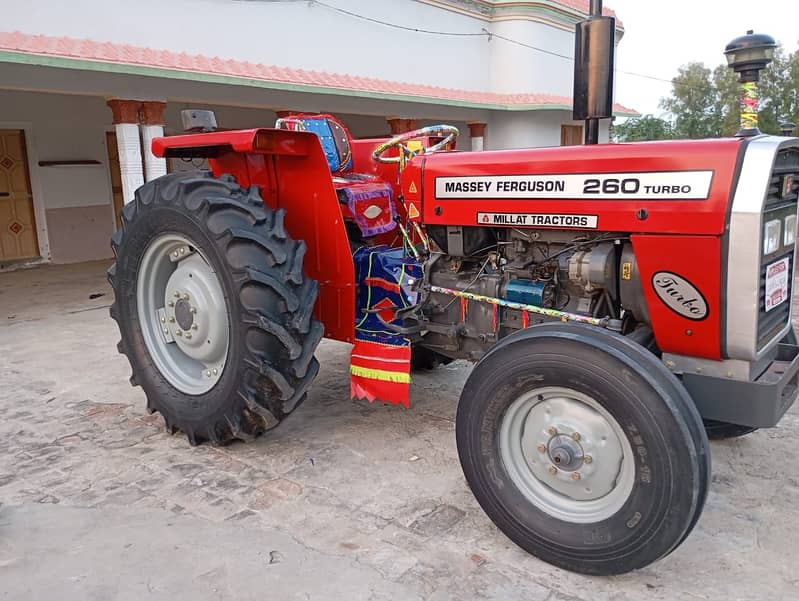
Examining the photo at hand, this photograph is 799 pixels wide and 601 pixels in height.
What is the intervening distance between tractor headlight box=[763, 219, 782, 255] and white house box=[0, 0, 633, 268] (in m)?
6.30

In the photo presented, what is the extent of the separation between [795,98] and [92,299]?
41750 mm

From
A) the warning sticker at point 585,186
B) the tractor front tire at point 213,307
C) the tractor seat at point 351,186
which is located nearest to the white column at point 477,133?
the tractor seat at point 351,186

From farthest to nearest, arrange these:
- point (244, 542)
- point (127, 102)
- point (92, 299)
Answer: point (127, 102) < point (92, 299) < point (244, 542)

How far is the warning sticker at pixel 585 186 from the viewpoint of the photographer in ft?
7.35

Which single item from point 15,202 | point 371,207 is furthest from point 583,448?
A: point 15,202

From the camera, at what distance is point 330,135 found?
4125 millimetres

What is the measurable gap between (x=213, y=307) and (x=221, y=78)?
5.35m

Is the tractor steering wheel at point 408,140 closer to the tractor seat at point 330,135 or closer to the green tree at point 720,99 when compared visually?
the tractor seat at point 330,135

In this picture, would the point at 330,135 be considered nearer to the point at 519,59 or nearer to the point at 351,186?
the point at 351,186

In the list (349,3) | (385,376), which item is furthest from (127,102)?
(385,376)

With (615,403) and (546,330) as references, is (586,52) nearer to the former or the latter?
(546,330)

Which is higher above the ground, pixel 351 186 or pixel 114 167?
pixel 114 167

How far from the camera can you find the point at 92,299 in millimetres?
7367

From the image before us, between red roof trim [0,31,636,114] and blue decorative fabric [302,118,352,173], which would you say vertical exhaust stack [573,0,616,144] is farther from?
red roof trim [0,31,636,114]
